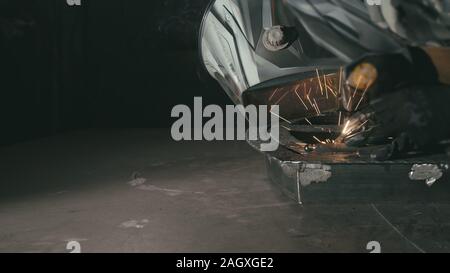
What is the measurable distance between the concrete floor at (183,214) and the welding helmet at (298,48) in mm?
646

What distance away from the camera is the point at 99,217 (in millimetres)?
2693

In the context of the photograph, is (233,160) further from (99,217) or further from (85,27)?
(85,27)

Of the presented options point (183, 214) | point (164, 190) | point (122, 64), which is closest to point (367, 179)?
point (183, 214)

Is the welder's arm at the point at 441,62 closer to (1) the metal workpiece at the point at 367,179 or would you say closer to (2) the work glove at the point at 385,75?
(2) the work glove at the point at 385,75

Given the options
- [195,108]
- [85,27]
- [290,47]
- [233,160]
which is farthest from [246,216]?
[85,27]

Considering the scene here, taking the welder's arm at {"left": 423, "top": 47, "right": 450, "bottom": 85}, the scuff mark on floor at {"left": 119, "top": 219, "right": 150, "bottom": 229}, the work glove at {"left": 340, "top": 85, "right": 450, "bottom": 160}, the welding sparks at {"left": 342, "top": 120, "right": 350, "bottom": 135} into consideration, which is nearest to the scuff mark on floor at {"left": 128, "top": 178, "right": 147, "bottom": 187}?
the scuff mark on floor at {"left": 119, "top": 219, "right": 150, "bottom": 229}

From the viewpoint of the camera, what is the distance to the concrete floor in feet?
7.40

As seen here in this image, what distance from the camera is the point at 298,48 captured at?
A: 341cm

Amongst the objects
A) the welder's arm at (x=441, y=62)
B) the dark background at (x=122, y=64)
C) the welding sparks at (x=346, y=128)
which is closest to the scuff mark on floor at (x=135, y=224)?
the welding sparks at (x=346, y=128)

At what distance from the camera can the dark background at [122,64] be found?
19.6 feet

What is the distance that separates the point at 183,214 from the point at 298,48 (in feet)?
4.76

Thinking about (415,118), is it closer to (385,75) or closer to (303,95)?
(385,75)

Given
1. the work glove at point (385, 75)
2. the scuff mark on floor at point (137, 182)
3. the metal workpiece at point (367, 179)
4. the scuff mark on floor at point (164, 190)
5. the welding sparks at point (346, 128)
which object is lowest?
the scuff mark on floor at point (137, 182)
